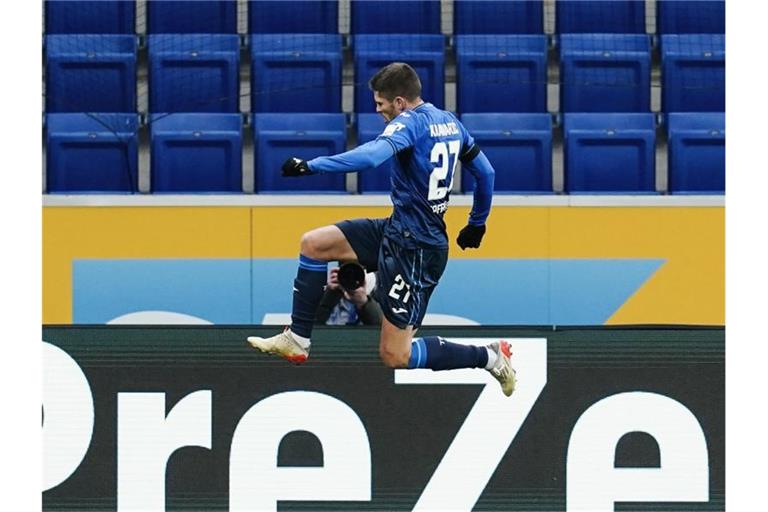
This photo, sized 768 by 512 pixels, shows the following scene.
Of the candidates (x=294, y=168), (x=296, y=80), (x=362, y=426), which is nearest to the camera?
(x=294, y=168)

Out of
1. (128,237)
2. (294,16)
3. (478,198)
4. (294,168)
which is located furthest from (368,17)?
(294,168)

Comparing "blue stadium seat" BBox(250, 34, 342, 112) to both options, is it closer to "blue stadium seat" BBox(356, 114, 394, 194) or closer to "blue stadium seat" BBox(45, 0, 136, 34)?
"blue stadium seat" BBox(356, 114, 394, 194)

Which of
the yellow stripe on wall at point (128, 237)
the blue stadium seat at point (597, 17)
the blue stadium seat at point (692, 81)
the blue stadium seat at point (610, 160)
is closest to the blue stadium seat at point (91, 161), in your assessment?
the yellow stripe on wall at point (128, 237)

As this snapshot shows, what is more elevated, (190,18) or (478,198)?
(190,18)

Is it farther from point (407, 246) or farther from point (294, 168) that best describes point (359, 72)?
point (294, 168)

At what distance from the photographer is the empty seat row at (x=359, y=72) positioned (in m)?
10.1

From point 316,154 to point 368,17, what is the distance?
5.97ft

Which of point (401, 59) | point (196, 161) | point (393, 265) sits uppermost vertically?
point (401, 59)

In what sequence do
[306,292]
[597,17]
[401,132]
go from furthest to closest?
[597,17], [306,292], [401,132]

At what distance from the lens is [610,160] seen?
9.59m

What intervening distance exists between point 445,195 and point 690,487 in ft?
5.80

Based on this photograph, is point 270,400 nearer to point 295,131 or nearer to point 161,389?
point 161,389

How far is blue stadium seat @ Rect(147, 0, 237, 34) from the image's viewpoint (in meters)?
10.7

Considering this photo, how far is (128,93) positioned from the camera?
33.4 ft
